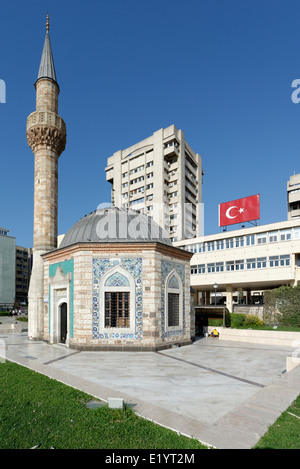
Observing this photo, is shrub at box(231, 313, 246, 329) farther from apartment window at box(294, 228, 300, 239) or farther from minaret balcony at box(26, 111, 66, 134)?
minaret balcony at box(26, 111, 66, 134)

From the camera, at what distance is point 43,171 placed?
24469 millimetres

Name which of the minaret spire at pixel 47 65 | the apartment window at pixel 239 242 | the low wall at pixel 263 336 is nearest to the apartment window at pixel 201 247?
the apartment window at pixel 239 242

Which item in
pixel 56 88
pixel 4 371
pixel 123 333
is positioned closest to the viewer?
pixel 4 371

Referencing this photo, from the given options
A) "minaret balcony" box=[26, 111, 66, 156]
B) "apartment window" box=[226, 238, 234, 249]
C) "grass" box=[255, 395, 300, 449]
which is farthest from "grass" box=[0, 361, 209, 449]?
"apartment window" box=[226, 238, 234, 249]

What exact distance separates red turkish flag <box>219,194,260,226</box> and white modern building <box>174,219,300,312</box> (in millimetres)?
1785

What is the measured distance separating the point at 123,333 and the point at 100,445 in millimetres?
11934

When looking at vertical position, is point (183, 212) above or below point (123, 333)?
above

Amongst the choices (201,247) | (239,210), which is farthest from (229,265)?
(239,210)

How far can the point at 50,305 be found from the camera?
69.0 ft

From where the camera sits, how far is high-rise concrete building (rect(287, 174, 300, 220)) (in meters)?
64.1

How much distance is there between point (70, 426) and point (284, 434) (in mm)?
4302

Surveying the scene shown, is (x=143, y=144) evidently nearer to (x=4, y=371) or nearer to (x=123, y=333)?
(x=123, y=333)

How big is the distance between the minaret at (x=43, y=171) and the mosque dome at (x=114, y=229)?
3401mm
